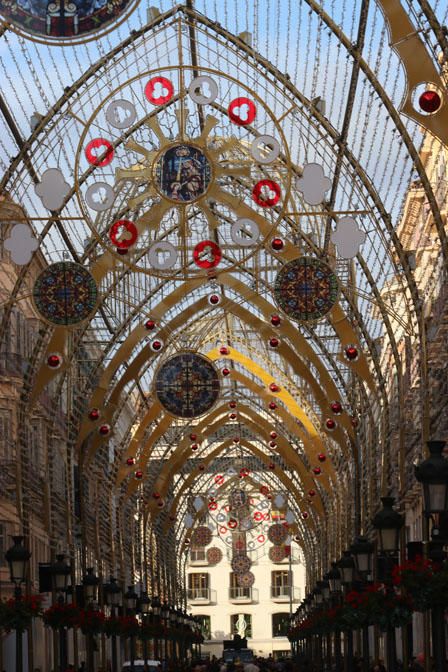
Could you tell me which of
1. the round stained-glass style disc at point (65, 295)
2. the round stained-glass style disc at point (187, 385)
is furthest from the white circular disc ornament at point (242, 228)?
the round stained-glass style disc at point (187, 385)

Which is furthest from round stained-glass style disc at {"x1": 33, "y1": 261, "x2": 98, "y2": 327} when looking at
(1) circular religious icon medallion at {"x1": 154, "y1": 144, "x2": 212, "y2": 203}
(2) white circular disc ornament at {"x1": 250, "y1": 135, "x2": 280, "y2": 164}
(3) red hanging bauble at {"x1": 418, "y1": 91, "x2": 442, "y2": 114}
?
(3) red hanging bauble at {"x1": 418, "y1": 91, "x2": 442, "y2": 114}

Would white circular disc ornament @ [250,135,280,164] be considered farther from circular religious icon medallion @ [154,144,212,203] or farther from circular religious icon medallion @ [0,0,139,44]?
circular religious icon medallion @ [0,0,139,44]

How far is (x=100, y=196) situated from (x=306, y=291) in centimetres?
889

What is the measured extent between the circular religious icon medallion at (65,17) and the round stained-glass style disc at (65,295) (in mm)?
Result: 14616

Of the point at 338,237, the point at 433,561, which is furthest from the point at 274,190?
the point at 433,561

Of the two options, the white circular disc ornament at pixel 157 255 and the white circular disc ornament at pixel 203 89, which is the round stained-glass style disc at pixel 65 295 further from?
the white circular disc ornament at pixel 203 89

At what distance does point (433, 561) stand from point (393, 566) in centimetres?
512

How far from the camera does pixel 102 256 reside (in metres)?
47.8

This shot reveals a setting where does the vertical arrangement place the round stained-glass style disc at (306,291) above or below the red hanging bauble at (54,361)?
above

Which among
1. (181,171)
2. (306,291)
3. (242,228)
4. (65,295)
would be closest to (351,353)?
(306,291)

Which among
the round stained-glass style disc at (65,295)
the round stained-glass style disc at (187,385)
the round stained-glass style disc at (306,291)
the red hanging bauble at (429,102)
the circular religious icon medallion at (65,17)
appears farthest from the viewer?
the round stained-glass style disc at (187,385)

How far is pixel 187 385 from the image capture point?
4809 cm

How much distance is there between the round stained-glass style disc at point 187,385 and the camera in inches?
1889

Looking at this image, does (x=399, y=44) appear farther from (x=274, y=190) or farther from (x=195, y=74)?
(x=195, y=74)
